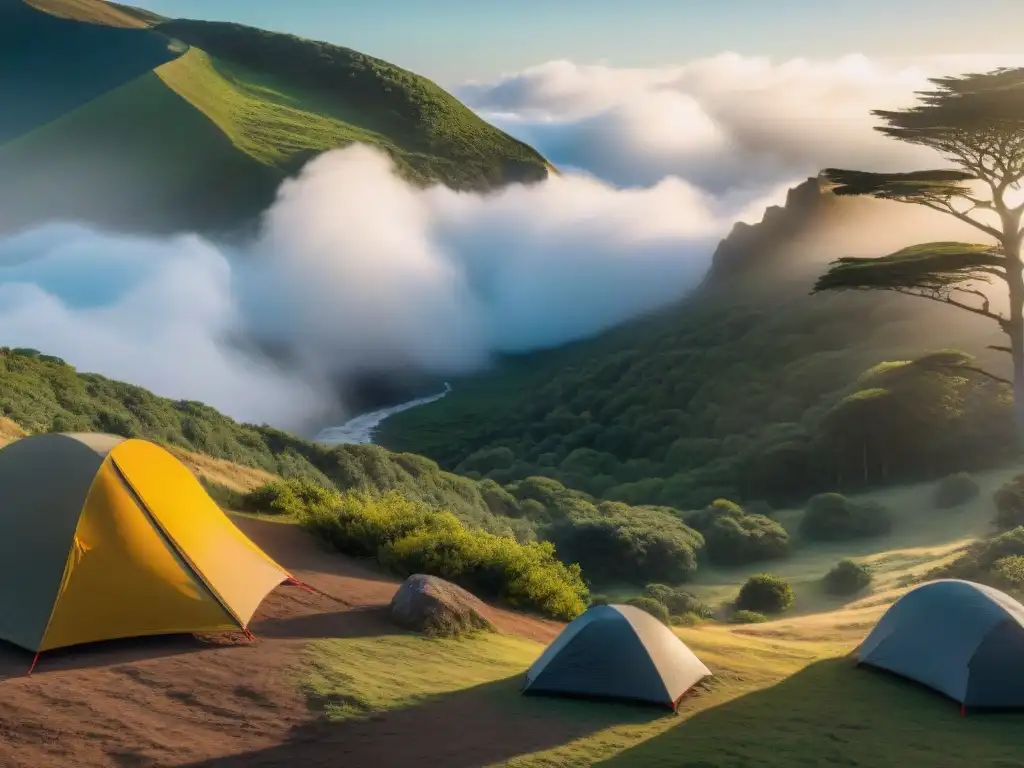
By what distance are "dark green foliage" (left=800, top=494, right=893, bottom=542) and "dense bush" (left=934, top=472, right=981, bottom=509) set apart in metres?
2.72

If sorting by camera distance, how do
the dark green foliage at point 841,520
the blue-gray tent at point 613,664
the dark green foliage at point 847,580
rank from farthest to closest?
the dark green foliage at point 841,520 → the dark green foliage at point 847,580 → the blue-gray tent at point 613,664

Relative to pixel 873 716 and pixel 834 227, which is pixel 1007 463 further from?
pixel 834 227

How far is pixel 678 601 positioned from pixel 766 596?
310 centimetres

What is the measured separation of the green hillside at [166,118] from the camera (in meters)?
140

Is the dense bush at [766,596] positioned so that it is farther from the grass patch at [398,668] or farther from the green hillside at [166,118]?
the green hillside at [166,118]

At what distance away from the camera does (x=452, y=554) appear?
57.9 ft

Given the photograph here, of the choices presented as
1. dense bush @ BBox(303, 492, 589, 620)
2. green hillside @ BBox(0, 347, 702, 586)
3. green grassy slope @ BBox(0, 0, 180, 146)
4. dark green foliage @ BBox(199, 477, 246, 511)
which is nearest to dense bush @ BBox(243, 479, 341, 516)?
dark green foliage @ BBox(199, 477, 246, 511)

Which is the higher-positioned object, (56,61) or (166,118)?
(56,61)

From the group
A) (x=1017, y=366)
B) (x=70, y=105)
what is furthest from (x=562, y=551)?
(x=70, y=105)

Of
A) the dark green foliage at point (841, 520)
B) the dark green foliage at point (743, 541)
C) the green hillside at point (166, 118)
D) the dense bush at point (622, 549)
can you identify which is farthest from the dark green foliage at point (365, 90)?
the dense bush at point (622, 549)

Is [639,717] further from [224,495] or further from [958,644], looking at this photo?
[224,495]

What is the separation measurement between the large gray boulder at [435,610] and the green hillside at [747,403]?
65.7 ft

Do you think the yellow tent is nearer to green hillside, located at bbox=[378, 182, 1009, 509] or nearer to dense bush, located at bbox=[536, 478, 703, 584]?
green hillside, located at bbox=[378, 182, 1009, 509]

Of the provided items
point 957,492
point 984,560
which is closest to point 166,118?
point 957,492
